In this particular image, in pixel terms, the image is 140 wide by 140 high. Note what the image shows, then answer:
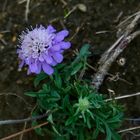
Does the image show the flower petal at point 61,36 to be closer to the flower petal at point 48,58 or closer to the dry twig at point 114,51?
the flower petal at point 48,58

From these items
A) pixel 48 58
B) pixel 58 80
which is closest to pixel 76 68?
pixel 58 80

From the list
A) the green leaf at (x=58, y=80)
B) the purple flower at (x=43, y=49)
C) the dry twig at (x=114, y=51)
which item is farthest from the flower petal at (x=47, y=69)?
the dry twig at (x=114, y=51)

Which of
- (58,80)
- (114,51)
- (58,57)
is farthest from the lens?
(114,51)

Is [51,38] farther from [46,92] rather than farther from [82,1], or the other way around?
[82,1]

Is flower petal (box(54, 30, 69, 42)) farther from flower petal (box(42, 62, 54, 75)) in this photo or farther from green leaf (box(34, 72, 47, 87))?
green leaf (box(34, 72, 47, 87))

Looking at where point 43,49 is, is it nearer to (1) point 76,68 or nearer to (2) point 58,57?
(2) point 58,57

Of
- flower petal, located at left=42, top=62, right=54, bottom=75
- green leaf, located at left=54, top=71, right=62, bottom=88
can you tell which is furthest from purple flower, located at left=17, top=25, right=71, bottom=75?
green leaf, located at left=54, top=71, right=62, bottom=88

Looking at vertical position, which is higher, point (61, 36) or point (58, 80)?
point (61, 36)

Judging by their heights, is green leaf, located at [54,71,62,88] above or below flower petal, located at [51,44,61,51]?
below
